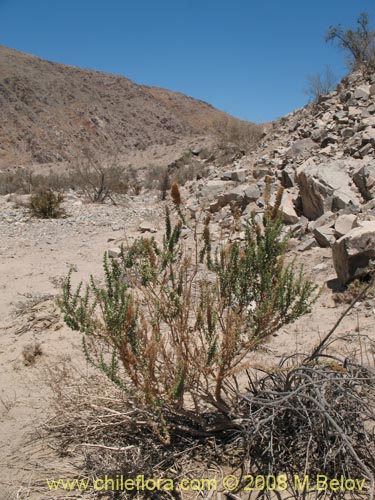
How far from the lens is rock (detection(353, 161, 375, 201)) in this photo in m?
7.07

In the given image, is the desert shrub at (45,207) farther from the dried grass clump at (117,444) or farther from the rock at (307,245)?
the dried grass clump at (117,444)

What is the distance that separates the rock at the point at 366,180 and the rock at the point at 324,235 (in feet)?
3.76

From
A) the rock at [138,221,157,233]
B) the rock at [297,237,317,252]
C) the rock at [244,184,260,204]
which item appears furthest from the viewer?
the rock at [244,184,260,204]

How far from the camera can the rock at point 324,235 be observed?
6187 millimetres

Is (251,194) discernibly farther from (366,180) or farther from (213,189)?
(366,180)

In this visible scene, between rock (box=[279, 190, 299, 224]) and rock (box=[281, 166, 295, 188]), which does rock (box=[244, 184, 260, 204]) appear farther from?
rock (box=[279, 190, 299, 224])

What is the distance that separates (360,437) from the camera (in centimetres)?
247

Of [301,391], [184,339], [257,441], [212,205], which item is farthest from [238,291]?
[212,205]

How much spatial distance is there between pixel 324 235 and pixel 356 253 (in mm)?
1405

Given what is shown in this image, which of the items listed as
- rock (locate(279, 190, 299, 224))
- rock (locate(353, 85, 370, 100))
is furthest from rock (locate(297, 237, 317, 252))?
rock (locate(353, 85, 370, 100))

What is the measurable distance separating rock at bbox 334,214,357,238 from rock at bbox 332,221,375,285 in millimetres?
883

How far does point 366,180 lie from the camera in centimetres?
721

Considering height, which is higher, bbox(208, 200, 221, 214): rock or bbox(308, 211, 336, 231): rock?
bbox(208, 200, 221, 214): rock

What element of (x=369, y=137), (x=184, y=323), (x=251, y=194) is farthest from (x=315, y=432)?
(x=369, y=137)
